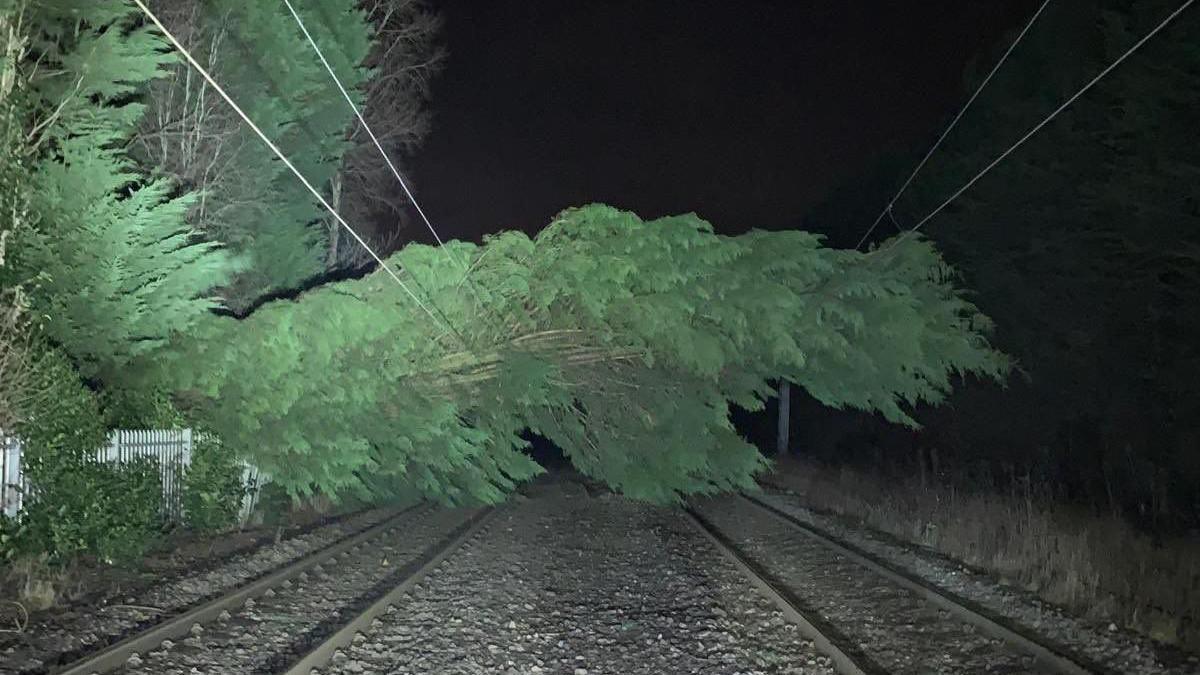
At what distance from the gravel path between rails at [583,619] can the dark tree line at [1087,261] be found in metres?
9.67

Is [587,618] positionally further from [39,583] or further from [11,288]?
[11,288]

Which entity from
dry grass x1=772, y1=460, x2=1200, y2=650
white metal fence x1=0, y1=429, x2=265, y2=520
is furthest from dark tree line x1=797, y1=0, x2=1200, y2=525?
white metal fence x1=0, y1=429, x2=265, y2=520

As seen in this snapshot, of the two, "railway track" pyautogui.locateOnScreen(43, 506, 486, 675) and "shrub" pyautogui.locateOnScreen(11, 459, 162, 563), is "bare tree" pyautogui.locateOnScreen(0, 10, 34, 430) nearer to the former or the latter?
"shrub" pyautogui.locateOnScreen(11, 459, 162, 563)

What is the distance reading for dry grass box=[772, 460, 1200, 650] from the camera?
1141 cm

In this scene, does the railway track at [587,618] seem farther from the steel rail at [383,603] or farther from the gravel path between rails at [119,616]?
the gravel path between rails at [119,616]

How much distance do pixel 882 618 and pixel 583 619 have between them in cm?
329

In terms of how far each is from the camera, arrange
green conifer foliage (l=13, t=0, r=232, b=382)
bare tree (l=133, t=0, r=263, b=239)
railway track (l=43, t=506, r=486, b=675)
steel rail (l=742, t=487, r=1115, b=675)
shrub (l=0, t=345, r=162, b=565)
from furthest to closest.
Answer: bare tree (l=133, t=0, r=263, b=239) → green conifer foliage (l=13, t=0, r=232, b=382) → shrub (l=0, t=345, r=162, b=565) → steel rail (l=742, t=487, r=1115, b=675) → railway track (l=43, t=506, r=486, b=675)

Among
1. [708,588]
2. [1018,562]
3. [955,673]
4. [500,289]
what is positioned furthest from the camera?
[500,289]

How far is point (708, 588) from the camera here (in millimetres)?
12688

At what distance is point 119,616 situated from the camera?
10.7 meters

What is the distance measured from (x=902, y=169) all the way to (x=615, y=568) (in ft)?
96.4

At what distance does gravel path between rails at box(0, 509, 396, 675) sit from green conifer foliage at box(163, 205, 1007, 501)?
3081mm

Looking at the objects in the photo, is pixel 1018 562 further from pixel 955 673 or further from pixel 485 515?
pixel 485 515

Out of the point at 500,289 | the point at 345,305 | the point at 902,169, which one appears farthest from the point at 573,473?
the point at 345,305
